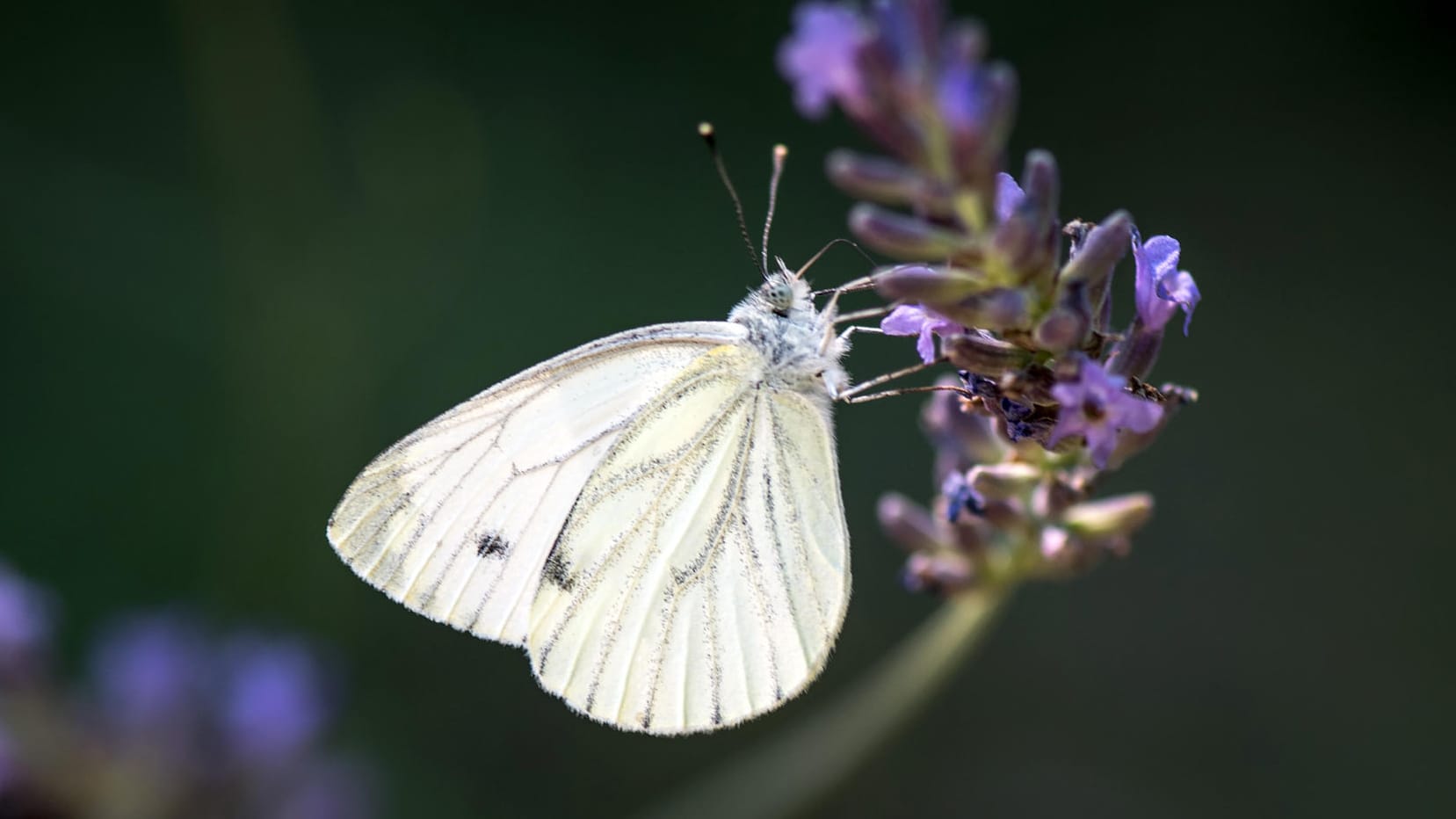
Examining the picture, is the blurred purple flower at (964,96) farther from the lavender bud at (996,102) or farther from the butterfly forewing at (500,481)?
the butterfly forewing at (500,481)

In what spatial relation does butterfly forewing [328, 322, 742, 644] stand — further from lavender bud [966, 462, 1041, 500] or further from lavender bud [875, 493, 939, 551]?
lavender bud [966, 462, 1041, 500]

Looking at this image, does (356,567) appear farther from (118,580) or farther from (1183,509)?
(1183,509)

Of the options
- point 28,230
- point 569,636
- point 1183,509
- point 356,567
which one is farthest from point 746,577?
point 28,230

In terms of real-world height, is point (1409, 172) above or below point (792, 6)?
below

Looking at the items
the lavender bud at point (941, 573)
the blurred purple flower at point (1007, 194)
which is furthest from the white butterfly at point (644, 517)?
the blurred purple flower at point (1007, 194)

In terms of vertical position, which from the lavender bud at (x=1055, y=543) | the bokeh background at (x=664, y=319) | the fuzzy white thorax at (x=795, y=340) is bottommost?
the lavender bud at (x=1055, y=543)

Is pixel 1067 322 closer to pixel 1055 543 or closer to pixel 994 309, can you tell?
pixel 994 309
